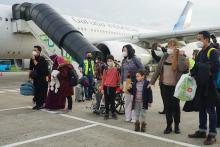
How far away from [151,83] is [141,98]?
1.27 ft

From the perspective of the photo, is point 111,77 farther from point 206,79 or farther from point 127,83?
point 206,79

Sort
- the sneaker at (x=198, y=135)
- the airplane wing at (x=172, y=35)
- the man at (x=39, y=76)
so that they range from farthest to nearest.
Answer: the airplane wing at (x=172, y=35) → the man at (x=39, y=76) → the sneaker at (x=198, y=135)

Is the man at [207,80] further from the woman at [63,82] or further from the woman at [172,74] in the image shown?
the woman at [63,82]

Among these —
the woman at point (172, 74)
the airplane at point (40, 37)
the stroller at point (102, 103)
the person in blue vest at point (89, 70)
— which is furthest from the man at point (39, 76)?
the airplane at point (40, 37)

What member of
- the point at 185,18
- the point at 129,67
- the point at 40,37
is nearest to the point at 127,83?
the point at 129,67

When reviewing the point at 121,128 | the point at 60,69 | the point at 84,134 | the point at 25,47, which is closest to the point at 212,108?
the point at 121,128

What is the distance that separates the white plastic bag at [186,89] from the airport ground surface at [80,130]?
70 centimetres

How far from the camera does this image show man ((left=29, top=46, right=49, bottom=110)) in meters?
7.54

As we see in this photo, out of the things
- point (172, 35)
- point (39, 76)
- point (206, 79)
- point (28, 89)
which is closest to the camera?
point (206, 79)

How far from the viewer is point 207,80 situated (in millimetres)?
4711

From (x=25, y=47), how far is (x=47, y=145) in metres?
11.3

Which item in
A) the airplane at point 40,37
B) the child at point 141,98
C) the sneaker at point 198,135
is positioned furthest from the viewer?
the airplane at point 40,37

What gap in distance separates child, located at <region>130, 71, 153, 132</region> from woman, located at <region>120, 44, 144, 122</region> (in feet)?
1.42

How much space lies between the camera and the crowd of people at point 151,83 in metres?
4.82
